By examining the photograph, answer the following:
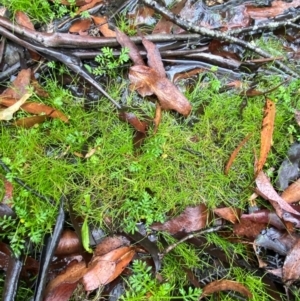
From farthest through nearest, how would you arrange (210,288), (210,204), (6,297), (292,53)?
(292,53) < (210,204) < (210,288) < (6,297)

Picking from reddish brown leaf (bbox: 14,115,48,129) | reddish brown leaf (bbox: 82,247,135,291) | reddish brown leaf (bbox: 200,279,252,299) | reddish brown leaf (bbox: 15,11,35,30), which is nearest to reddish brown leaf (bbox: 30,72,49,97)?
reddish brown leaf (bbox: 14,115,48,129)

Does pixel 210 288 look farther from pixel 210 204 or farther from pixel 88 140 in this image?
pixel 88 140

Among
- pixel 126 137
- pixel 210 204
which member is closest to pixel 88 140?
pixel 126 137

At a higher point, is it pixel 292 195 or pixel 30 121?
pixel 30 121

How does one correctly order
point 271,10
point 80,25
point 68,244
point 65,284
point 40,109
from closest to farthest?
point 65,284 → point 68,244 → point 40,109 → point 80,25 → point 271,10

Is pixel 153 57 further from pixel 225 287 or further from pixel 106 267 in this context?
pixel 225 287

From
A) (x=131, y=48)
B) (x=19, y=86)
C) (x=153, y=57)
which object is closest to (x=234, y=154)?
(x=153, y=57)

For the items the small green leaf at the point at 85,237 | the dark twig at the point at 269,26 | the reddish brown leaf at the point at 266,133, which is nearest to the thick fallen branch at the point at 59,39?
the dark twig at the point at 269,26

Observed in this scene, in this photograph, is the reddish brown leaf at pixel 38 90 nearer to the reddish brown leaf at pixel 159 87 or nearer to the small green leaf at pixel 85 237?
the reddish brown leaf at pixel 159 87
